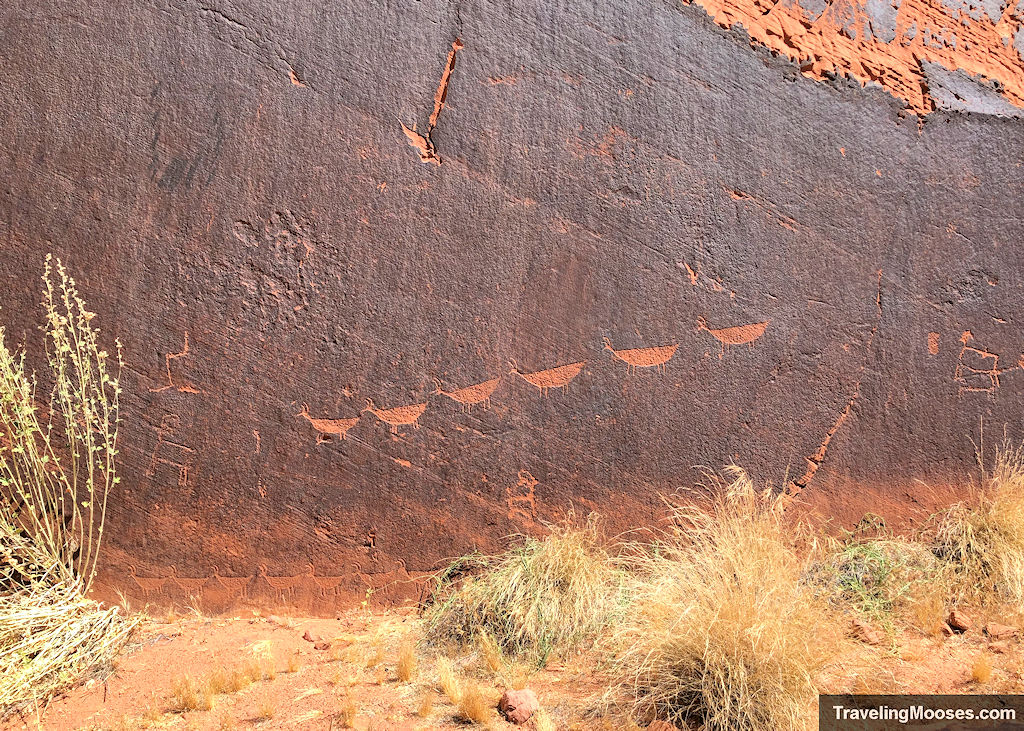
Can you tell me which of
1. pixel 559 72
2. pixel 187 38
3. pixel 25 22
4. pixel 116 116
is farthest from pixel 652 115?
pixel 25 22

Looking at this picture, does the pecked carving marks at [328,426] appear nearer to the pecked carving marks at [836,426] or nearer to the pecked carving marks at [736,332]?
the pecked carving marks at [736,332]

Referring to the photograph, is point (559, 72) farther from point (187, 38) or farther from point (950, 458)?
point (950, 458)

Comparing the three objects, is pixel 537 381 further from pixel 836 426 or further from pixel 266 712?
pixel 266 712

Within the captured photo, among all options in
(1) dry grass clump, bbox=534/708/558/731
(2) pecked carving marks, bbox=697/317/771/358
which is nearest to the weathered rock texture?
(2) pecked carving marks, bbox=697/317/771/358

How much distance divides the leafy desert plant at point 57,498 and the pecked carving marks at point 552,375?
1.56 metres

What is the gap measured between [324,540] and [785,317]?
2.25 metres

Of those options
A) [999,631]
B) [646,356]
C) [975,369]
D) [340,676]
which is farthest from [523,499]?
[975,369]

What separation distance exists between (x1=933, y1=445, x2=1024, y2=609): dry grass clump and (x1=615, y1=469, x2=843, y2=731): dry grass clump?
3.40 ft

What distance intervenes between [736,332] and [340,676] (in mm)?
2194

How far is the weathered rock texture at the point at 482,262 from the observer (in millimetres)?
3137

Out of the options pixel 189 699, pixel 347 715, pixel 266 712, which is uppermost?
pixel 347 715

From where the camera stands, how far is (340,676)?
8.83 ft

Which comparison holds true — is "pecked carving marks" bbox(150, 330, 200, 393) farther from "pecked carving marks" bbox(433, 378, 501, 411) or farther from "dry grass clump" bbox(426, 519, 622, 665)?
"dry grass clump" bbox(426, 519, 622, 665)

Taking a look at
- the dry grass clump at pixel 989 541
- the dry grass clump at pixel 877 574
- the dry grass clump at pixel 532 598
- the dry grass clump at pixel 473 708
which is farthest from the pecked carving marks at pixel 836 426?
the dry grass clump at pixel 473 708
